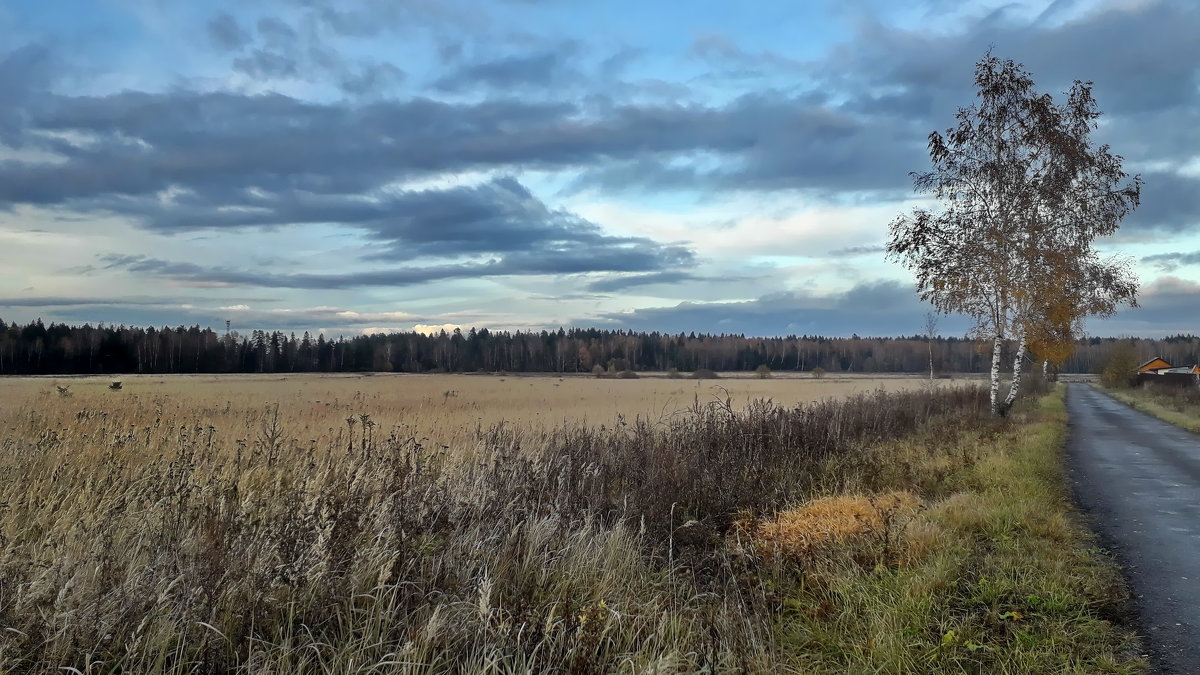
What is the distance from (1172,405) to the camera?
114ft

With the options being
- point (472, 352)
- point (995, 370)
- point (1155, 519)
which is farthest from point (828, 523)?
point (472, 352)

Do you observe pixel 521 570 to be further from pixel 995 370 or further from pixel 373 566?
pixel 995 370

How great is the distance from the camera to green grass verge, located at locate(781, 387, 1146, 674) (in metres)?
4.97

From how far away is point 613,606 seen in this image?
5461 mm

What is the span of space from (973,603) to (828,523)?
2363 millimetres

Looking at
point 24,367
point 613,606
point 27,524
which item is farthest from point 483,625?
point 24,367

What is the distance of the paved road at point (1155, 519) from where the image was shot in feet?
18.0

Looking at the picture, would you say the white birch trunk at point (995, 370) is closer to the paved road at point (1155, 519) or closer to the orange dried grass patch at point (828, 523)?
the paved road at point (1155, 519)

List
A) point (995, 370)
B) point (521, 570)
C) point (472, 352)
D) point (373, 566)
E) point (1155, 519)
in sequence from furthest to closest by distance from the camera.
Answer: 1. point (472, 352)
2. point (995, 370)
3. point (1155, 519)
4. point (521, 570)
5. point (373, 566)

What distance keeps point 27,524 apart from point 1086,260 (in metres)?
27.0

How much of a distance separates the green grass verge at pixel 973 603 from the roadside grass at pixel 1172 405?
19.5m

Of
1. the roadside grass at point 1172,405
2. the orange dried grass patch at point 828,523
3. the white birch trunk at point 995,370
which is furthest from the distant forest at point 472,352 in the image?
the orange dried grass patch at point 828,523

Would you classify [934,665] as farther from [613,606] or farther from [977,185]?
[977,185]

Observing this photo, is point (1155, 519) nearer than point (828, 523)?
No
